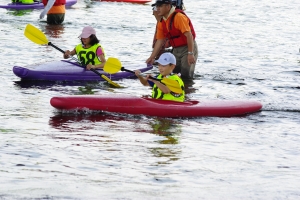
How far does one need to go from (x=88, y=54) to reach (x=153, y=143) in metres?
3.86

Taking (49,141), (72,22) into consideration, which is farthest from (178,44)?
(72,22)

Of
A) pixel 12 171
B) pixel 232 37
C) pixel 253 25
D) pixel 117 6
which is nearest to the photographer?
pixel 12 171

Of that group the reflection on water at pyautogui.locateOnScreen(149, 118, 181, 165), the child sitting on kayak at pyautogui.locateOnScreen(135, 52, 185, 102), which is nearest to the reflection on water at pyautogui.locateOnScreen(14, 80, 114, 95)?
the child sitting on kayak at pyautogui.locateOnScreen(135, 52, 185, 102)

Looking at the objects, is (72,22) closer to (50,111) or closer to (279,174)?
(50,111)

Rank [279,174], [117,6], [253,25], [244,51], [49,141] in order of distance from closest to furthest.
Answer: [279,174]
[49,141]
[244,51]
[253,25]
[117,6]

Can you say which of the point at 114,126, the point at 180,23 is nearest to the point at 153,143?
the point at 114,126

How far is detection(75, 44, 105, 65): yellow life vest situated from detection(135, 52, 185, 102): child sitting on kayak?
2086 millimetres

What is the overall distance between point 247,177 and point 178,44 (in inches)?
191

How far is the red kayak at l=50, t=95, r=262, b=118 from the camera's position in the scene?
8.64 meters

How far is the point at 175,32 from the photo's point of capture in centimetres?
1095

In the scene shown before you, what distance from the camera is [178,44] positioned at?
11.2 meters

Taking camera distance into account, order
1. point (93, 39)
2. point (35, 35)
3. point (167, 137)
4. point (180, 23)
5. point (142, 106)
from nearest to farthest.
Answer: point (167, 137) → point (142, 106) → point (180, 23) → point (93, 39) → point (35, 35)

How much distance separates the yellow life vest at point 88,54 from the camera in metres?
11.1

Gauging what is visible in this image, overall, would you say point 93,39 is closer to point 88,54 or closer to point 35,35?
point 88,54
